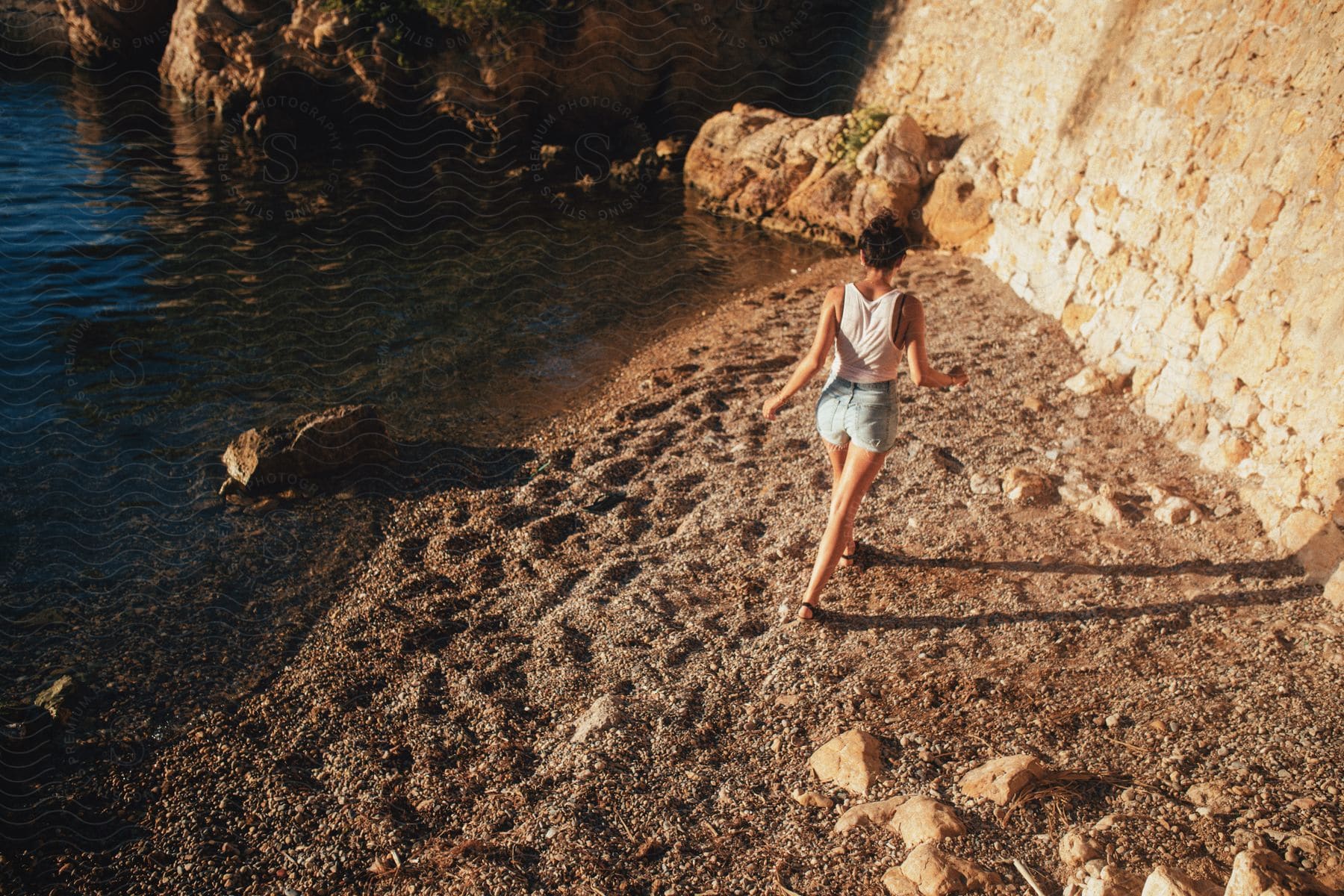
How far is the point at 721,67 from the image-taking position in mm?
15094

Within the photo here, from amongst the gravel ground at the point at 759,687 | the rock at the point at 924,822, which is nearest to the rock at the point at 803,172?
the gravel ground at the point at 759,687

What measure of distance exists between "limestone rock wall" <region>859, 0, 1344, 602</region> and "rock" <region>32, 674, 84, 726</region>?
22.0ft

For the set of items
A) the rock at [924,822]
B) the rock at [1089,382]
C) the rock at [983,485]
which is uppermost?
the rock at [1089,382]

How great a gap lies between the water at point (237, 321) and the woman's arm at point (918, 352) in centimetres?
399

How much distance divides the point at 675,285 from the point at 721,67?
6.60 meters

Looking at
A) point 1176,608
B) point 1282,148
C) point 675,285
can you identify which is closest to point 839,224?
point 675,285

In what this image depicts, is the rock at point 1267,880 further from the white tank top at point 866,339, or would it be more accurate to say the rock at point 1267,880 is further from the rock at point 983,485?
the rock at point 983,485

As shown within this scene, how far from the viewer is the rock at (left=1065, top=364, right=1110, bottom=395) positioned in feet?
21.7

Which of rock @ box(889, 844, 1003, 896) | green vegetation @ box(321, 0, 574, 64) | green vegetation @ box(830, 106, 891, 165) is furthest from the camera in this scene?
green vegetation @ box(321, 0, 574, 64)

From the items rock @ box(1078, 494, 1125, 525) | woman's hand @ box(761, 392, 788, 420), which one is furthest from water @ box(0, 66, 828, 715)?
rock @ box(1078, 494, 1125, 525)

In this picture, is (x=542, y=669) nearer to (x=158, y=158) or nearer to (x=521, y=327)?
(x=521, y=327)

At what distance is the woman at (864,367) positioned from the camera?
4.11 meters

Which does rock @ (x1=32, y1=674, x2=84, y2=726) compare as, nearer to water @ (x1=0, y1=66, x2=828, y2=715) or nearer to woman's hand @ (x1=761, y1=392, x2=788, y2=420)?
water @ (x1=0, y1=66, x2=828, y2=715)

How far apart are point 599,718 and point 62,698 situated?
3.06 m
